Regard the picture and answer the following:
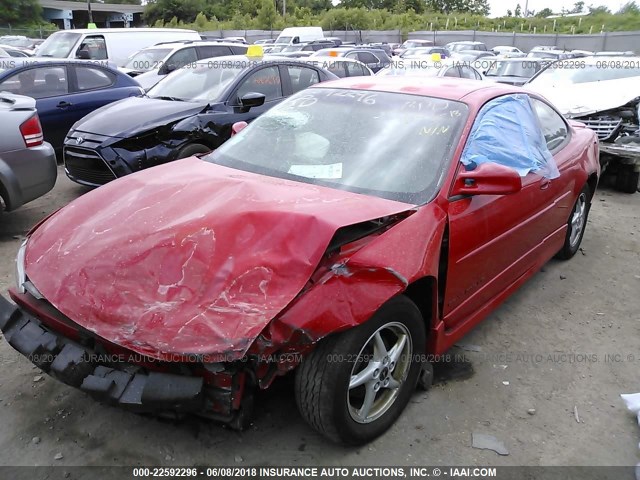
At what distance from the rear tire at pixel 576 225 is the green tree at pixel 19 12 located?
59120mm

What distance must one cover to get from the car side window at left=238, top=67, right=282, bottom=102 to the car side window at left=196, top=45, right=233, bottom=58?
17.8 feet

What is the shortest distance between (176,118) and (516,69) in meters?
11.1

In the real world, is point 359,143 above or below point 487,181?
above

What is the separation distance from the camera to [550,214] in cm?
406

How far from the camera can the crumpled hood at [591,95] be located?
7.89m

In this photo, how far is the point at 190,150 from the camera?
6.36 meters

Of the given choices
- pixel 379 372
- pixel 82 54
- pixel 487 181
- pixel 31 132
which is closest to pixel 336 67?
pixel 82 54

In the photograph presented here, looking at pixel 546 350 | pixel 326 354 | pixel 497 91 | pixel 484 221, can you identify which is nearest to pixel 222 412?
pixel 326 354

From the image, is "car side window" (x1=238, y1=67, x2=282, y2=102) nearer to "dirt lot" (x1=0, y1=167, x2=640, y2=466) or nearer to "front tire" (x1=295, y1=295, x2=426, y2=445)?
"dirt lot" (x1=0, y1=167, x2=640, y2=466)

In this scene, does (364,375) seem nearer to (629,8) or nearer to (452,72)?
(452,72)

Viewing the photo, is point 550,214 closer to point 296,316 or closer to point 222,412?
point 296,316

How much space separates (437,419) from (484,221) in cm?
112

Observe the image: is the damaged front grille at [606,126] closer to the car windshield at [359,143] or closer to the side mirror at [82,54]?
the car windshield at [359,143]

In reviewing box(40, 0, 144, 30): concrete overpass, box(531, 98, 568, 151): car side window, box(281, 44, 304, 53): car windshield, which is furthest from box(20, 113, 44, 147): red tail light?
box(40, 0, 144, 30): concrete overpass
